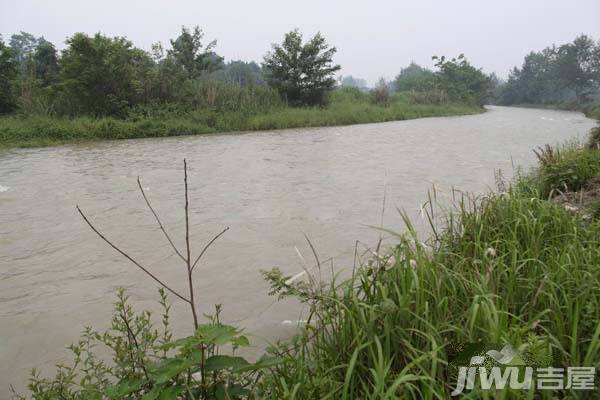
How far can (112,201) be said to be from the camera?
5.77 m

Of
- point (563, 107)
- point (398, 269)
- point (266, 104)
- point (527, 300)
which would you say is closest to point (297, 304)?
point (398, 269)

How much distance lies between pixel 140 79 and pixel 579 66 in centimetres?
4050

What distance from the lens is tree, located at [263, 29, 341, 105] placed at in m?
20.5

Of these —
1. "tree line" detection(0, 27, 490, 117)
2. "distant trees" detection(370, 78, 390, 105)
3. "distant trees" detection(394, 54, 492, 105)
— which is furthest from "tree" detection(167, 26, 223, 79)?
"distant trees" detection(394, 54, 492, 105)

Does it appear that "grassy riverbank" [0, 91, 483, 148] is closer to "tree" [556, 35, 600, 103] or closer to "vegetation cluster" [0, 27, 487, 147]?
"vegetation cluster" [0, 27, 487, 147]

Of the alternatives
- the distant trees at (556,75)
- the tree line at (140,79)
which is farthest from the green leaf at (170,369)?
the distant trees at (556,75)

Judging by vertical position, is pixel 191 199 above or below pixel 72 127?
below

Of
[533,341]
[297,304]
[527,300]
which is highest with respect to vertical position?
[533,341]

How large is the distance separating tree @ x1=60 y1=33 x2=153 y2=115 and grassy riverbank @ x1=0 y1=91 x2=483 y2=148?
3.01 feet

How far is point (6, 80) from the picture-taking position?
15453mm

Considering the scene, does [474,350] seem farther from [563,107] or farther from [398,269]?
[563,107]

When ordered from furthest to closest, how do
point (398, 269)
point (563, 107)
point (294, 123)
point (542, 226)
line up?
point (563, 107) < point (294, 123) < point (542, 226) < point (398, 269)

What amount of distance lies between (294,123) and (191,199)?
1106cm

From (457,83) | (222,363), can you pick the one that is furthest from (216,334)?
(457,83)
